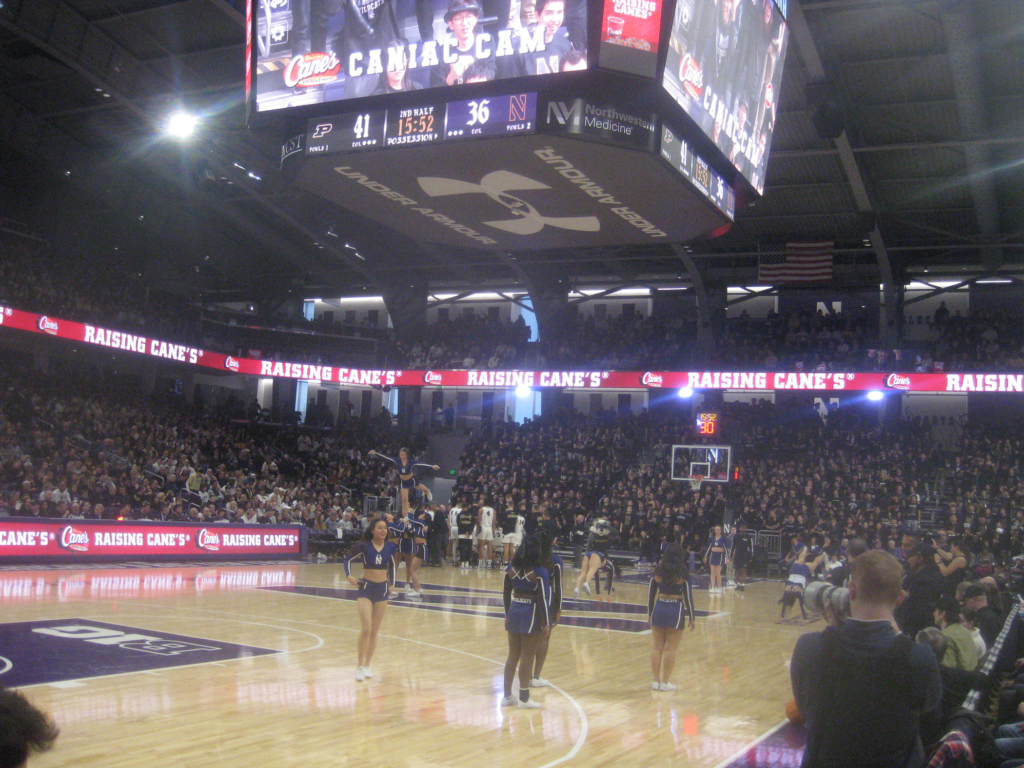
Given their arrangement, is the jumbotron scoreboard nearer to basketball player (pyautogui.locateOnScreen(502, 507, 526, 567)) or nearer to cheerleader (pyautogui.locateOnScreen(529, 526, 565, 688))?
cheerleader (pyautogui.locateOnScreen(529, 526, 565, 688))

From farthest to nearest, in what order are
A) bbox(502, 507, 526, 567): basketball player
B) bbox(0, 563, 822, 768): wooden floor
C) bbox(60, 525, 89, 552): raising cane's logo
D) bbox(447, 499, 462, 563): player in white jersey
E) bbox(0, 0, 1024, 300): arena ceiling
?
bbox(447, 499, 462, 563): player in white jersey < bbox(502, 507, 526, 567): basketball player < bbox(0, 0, 1024, 300): arena ceiling < bbox(60, 525, 89, 552): raising cane's logo < bbox(0, 563, 822, 768): wooden floor

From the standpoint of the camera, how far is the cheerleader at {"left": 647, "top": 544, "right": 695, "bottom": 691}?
→ 32.4 feet

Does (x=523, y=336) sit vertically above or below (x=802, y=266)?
below

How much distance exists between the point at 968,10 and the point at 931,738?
16360 millimetres

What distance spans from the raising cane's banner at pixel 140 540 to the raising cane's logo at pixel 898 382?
19.5m

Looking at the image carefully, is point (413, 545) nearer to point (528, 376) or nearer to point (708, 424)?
point (708, 424)

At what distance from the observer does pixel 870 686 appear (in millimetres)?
3363

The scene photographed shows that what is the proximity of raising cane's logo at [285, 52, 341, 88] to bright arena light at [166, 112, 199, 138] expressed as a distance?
45.8 ft

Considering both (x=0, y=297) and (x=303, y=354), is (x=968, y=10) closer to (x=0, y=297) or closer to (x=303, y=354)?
(x=0, y=297)

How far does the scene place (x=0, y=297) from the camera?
27297 mm

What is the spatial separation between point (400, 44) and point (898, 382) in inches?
937

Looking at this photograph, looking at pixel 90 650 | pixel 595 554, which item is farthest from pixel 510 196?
pixel 595 554

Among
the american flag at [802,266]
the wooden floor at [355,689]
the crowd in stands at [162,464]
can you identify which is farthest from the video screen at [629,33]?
the american flag at [802,266]

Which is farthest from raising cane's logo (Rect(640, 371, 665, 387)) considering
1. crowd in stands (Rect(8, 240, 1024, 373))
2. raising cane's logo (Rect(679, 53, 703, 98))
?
raising cane's logo (Rect(679, 53, 703, 98))
